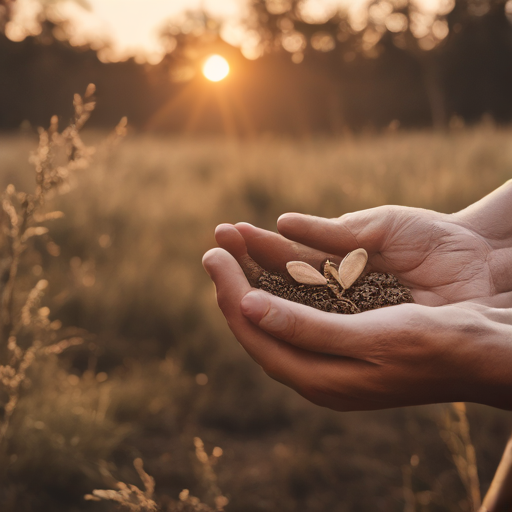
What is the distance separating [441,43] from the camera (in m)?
10.1

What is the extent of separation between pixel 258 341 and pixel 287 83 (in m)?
16.6

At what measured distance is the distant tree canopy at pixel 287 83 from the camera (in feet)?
37.9

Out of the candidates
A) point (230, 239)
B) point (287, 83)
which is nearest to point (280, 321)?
point (230, 239)

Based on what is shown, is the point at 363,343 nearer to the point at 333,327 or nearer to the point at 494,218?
the point at 333,327

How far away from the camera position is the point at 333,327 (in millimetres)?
975

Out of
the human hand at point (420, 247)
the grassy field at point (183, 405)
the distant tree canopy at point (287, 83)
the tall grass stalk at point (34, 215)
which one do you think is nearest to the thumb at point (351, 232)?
the human hand at point (420, 247)

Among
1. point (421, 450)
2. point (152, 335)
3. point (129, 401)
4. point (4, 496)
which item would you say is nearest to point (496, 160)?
point (421, 450)

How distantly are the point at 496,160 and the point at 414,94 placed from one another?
1021 centimetres

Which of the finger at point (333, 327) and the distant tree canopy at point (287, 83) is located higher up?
the distant tree canopy at point (287, 83)

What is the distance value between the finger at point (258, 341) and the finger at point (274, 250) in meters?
0.22

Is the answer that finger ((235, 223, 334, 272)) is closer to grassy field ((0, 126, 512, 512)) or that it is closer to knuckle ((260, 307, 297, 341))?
knuckle ((260, 307, 297, 341))

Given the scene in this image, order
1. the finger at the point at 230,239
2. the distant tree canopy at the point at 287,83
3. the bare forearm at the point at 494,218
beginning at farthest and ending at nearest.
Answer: the distant tree canopy at the point at 287,83 → the bare forearm at the point at 494,218 → the finger at the point at 230,239

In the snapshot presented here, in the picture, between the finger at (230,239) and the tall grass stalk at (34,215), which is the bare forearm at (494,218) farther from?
the tall grass stalk at (34,215)

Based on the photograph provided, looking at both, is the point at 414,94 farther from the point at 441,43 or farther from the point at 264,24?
the point at 264,24
